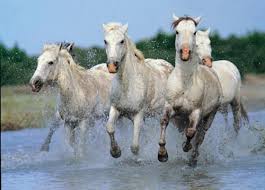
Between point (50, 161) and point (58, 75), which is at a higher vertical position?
point (58, 75)

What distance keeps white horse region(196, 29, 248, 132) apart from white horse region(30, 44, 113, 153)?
5.90ft

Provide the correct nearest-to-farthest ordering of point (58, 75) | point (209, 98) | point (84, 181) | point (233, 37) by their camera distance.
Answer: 1. point (84, 181)
2. point (209, 98)
3. point (58, 75)
4. point (233, 37)

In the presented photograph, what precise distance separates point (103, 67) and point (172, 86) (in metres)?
3.65

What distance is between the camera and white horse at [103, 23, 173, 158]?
7.82 metres

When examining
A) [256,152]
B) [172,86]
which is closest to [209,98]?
[172,86]

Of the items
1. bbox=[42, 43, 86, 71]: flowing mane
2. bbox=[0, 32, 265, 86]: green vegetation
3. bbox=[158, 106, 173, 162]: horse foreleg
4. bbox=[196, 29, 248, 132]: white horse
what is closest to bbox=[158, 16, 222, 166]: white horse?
bbox=[158, 106, 173, 162]: horse foreleg

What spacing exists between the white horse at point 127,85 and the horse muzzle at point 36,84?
1.05 m

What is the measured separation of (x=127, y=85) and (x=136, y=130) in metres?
0.56

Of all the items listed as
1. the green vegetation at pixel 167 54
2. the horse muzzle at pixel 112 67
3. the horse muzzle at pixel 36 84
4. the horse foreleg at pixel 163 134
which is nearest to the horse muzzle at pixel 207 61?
the horse foreleg at pixel 163 134

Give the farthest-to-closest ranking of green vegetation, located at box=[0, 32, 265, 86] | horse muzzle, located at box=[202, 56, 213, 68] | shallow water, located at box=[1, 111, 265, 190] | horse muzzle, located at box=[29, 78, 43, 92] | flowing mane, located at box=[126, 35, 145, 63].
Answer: green vegetation, located at box=[0, 32, 265, 86] < horse muzzle, located at box=[202, 56, 213, 68] < horse muzzle, located at box=[29, 78, 43, 92] < flowing mane, located at box=[126, 35, 145, 63] < shallow water, located at box=[1, 111, 265, 190]

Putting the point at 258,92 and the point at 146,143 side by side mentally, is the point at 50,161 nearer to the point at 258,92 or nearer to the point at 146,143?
the point at 146,143

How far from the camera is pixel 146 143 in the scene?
9102 millimetres

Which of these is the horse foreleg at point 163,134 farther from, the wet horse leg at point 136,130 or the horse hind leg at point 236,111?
the horse hind leg at point 236,111

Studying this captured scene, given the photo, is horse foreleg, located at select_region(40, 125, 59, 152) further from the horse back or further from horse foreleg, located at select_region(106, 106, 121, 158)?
the horse back
